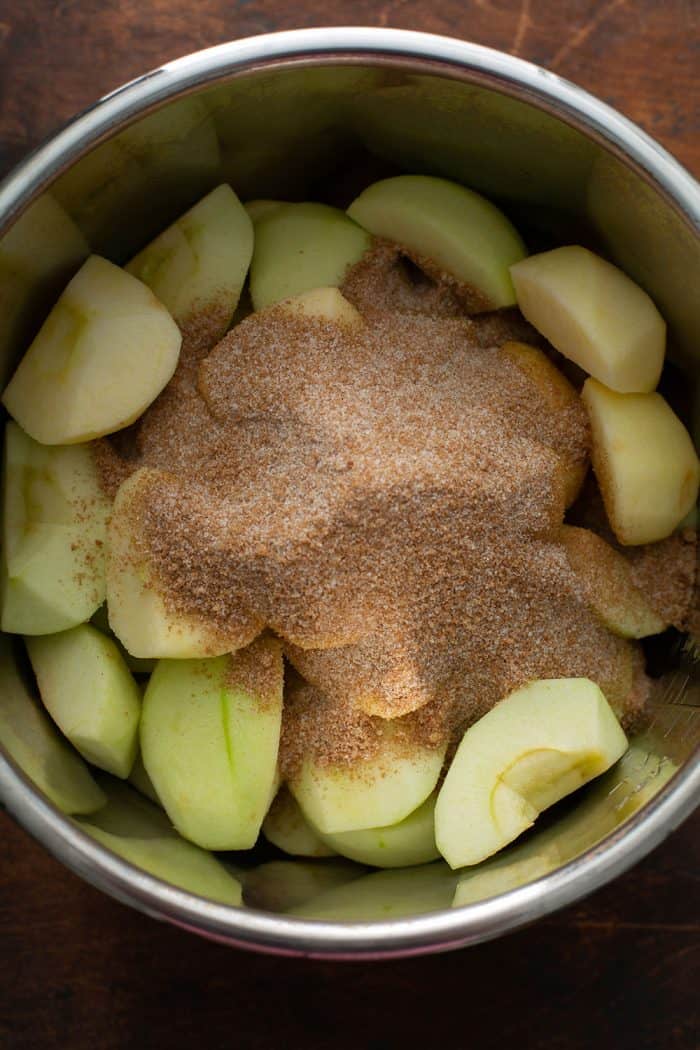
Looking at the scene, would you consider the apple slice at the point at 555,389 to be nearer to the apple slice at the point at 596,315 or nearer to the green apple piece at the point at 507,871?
the apple slice at the point at 596,315

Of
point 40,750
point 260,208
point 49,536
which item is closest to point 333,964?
point 40,750

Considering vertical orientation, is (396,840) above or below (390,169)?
below

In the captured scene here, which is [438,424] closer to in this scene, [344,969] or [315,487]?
[315,487]

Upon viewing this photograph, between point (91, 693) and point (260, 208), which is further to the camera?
point (260, 208)

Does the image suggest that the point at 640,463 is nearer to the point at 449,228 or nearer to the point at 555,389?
the point at 555,389

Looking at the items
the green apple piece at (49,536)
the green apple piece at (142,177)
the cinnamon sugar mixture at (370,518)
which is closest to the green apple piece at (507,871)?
the cinnamon sugar mixture at (370,518)

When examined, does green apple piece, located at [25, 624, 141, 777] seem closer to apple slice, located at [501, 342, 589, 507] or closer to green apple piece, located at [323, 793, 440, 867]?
green apple piece, located at [323, 793, 440, 867]

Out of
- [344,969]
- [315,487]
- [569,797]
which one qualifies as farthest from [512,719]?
[344,969]
